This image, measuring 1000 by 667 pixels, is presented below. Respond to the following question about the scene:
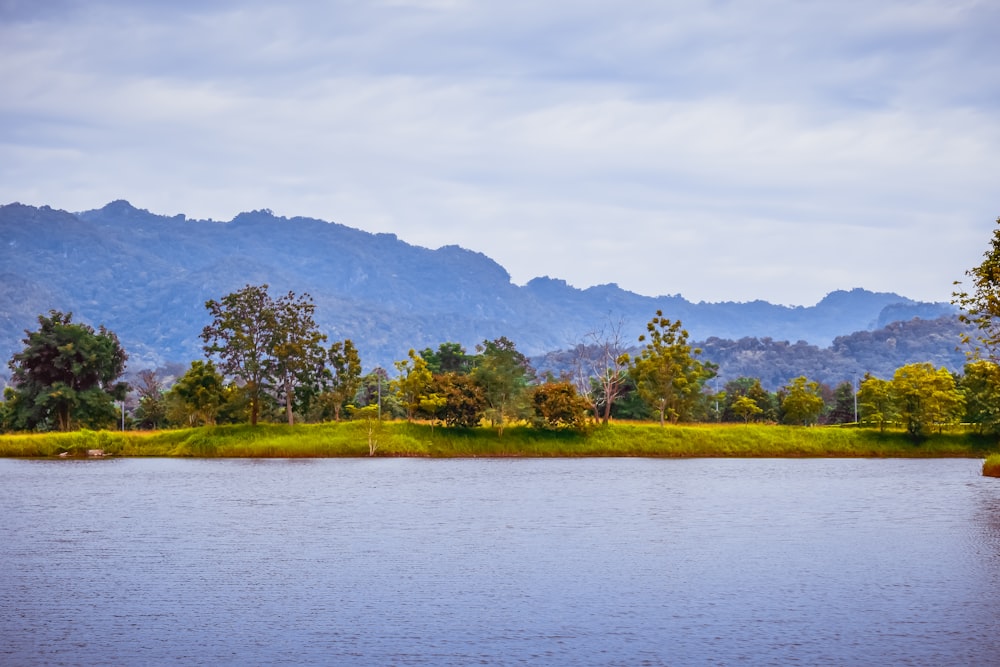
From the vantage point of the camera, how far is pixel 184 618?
31.0 m

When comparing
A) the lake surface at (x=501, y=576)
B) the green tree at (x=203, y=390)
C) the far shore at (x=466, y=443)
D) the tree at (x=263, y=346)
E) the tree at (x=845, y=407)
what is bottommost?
the lake surface at (x=501, y=576)

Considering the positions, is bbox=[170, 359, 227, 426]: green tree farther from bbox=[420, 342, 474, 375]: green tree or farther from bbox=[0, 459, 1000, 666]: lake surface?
bbox=[420, 342, 474, 375]: green tree

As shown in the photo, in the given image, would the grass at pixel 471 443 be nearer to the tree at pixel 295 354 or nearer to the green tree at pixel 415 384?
the green tree at pixel 415 384

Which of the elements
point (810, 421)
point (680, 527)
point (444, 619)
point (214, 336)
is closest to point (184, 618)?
point (444, 619)

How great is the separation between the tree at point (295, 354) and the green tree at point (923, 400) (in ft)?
227

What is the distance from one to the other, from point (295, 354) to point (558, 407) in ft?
108

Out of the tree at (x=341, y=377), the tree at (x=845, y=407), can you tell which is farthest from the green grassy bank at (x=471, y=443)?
the tree at (x=845, y=407)

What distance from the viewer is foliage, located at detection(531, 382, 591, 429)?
121 metres

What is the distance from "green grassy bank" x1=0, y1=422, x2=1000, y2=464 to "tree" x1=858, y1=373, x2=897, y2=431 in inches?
205

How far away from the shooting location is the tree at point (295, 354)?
128250 mm

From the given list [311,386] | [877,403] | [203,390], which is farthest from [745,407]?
[203,390]

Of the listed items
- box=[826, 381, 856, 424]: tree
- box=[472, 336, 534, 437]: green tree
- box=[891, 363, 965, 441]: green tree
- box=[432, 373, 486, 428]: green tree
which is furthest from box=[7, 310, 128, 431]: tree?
box=[826, 381, 856, 424]: tree

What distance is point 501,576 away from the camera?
38.4 metres

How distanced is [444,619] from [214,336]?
10476cm
